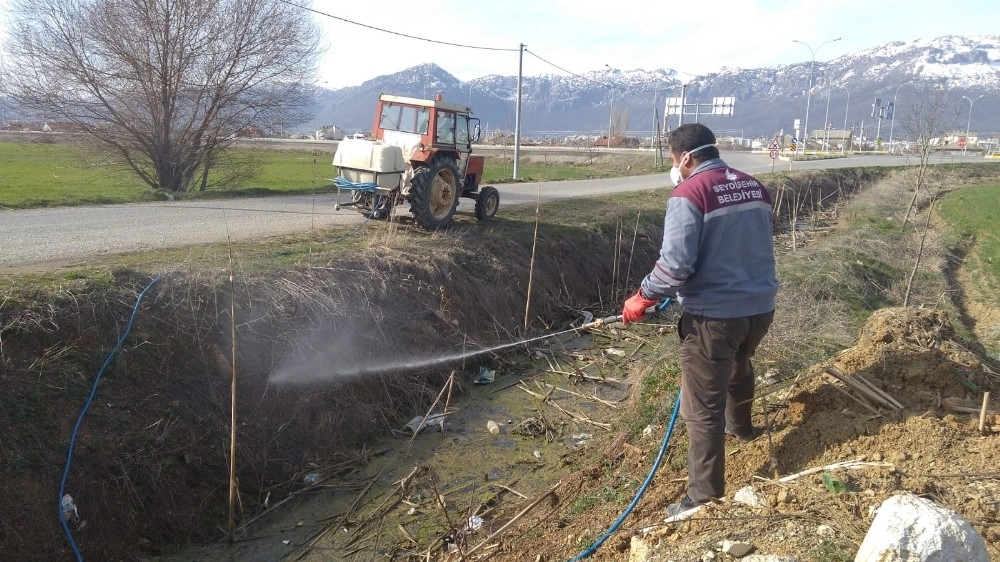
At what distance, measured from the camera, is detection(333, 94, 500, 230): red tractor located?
10820 millimetres

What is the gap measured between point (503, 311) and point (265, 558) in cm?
551

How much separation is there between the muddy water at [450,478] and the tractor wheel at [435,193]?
3001 mm

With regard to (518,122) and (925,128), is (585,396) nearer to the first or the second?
(925,128)

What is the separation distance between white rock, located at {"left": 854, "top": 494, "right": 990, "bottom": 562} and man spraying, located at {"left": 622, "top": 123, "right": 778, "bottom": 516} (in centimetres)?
148

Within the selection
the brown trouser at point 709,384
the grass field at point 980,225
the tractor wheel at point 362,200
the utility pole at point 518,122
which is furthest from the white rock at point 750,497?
the utility pole at point 518,122

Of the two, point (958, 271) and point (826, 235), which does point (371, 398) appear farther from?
point (958, 271)

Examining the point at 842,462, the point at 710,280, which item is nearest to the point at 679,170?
the point at 710,280

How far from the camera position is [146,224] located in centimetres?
1139

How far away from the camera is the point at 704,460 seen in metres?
4.22

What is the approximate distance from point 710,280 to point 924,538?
72.7 inches

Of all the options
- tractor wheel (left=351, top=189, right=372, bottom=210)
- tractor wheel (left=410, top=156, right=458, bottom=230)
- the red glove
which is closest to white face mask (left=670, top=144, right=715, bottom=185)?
the red glove

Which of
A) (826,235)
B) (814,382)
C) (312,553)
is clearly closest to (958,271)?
(826,235)

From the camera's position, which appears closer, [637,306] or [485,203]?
[637,306]

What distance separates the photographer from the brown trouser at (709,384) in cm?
418
